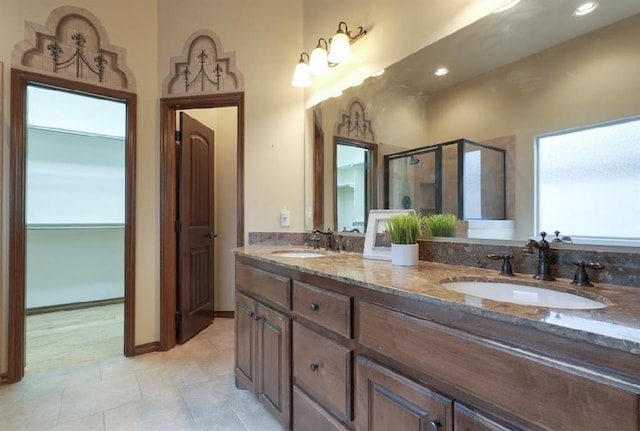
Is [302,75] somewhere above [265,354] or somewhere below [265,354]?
above

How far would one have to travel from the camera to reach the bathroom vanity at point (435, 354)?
598mm

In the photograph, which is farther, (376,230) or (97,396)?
(97,396)

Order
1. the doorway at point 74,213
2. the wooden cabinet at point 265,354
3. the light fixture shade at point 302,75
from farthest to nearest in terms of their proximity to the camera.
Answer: the doorway at point 74,213 → the light fixture shade at point 302,75 → the wooden cabinet at point 265,354

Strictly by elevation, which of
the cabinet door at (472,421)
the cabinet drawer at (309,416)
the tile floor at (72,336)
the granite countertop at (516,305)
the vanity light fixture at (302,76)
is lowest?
the tile floor at (72,336)

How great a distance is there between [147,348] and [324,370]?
6.57 feet

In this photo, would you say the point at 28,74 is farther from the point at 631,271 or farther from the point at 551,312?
the point at 631,271

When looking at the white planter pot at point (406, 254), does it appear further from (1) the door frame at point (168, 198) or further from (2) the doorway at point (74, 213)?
(2) the doorway at point (74, 213)

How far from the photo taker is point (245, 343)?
1.98 meters

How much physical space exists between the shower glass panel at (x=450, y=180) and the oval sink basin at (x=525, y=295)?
0.32m

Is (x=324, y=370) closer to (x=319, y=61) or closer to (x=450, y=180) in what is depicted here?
(x=450, y=180)

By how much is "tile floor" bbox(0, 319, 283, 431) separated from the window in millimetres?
1647

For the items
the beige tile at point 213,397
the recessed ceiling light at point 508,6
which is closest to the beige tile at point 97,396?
the beige tile at point 213,397

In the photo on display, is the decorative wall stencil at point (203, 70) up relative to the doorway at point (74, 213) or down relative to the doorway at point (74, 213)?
up

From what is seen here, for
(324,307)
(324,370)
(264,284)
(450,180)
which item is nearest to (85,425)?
(264,284)
